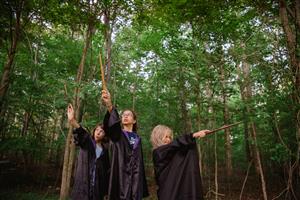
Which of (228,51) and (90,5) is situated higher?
(90,5)

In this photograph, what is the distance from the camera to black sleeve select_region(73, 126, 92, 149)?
3666 mm

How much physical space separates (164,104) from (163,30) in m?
4.87

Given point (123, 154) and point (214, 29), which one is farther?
point (214, 29)

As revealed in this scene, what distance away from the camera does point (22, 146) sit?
8.62 metres

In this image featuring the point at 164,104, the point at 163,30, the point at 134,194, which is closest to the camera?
the point at 134,194

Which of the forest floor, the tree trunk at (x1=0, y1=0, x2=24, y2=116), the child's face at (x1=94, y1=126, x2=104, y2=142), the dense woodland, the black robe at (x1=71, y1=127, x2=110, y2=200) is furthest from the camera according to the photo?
the forest floor

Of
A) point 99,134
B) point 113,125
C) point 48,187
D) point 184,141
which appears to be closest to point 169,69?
point 48,187

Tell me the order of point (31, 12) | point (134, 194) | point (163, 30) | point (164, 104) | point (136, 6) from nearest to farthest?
point (134, 194), point (31, 12), point (136, 6), point (163, 30), point (164, 104)

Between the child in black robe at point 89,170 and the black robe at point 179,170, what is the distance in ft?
2.68

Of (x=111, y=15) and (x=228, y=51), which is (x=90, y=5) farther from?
(x=228, y=51)

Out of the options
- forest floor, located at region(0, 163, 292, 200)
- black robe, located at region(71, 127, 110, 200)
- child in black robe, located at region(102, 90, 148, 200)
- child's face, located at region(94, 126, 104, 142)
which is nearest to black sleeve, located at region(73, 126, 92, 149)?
black robe, located at region(71, 127, 110, 200)

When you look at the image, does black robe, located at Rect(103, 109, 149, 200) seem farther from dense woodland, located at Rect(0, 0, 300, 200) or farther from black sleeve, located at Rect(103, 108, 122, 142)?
dense woodland, located at Rect(0, 0, 300, 200)

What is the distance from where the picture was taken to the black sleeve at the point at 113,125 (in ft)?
10.8

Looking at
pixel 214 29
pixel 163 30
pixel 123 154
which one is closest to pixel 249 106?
pixel 214 29
